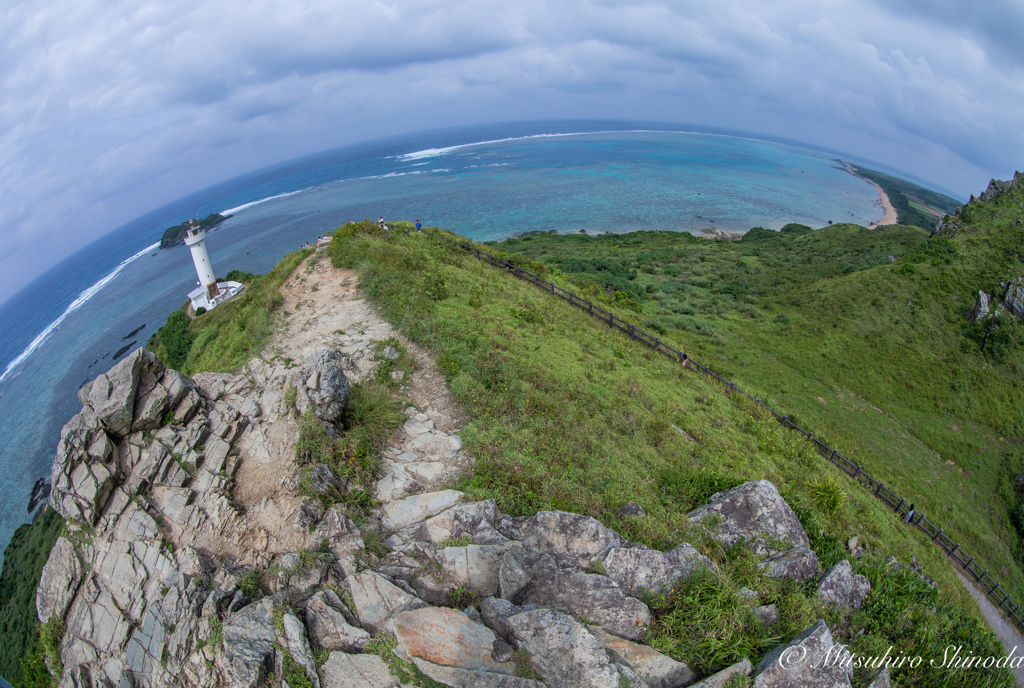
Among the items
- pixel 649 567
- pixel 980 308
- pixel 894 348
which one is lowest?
pixel 894 348

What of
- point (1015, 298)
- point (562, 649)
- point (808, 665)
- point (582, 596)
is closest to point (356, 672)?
point (562, 649)

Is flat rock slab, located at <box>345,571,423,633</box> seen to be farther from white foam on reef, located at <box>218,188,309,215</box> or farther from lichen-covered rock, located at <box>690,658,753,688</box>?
white foam on reef, located at <box>218,188,309,215</box>

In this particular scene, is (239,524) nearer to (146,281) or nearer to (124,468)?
(124,468)

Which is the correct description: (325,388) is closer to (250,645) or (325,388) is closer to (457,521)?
(457,521)

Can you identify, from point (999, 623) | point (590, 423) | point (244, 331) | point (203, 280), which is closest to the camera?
point (590, 423)

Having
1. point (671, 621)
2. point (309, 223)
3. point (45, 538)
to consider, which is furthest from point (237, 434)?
point (309, 223)

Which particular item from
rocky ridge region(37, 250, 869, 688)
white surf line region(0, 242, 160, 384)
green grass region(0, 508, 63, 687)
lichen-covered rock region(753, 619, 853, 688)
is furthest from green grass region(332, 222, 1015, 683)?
white surf line region(0, 242, 160, 384)

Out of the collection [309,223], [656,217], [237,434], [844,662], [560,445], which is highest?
[309,223]
